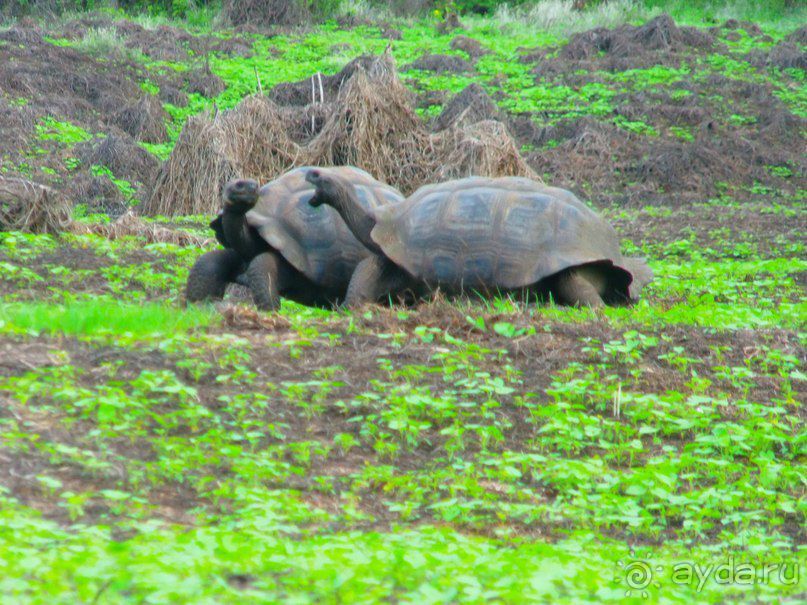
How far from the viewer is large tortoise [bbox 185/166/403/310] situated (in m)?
9.34

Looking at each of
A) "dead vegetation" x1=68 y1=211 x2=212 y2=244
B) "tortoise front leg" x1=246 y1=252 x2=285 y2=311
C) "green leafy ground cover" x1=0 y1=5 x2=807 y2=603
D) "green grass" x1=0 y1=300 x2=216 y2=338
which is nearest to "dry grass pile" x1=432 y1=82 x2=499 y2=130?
"dead vegetation" x1=68 y1=211 x2=212 y2=244

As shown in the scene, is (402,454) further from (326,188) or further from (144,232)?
(144,232)

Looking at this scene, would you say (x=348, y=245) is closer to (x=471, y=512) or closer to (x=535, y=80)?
(x=471, y=512)

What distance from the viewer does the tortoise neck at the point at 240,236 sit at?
9188 millimetres

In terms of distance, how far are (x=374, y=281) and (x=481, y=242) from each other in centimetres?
89

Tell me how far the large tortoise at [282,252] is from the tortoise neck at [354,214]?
0.24 meters

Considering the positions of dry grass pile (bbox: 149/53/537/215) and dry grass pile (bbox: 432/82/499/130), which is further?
dry grass pile (bbox: 432/82/499/130)

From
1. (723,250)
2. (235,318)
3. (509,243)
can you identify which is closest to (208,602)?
(235,318)

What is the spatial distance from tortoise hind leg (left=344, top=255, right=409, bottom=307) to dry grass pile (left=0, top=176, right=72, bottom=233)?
4.32 metres

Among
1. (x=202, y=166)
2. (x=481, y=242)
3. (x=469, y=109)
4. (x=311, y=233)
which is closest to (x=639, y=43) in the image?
(x=469, y=109)

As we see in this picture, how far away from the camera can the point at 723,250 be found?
13.3 meters

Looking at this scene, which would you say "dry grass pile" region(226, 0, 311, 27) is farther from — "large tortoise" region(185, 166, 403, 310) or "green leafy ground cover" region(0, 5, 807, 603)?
"green leafy ground cover" region(0, 5, 807, 603)

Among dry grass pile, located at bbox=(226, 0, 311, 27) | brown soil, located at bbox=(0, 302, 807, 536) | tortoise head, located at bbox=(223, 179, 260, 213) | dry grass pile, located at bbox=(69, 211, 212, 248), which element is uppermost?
dry grass pile, located at bbox=(226, 0, 311, 27)

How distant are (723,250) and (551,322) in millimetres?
6421
